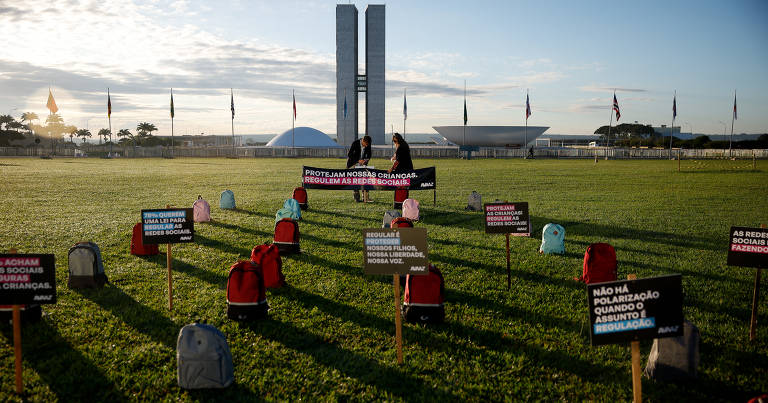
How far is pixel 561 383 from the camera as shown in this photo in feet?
15.5

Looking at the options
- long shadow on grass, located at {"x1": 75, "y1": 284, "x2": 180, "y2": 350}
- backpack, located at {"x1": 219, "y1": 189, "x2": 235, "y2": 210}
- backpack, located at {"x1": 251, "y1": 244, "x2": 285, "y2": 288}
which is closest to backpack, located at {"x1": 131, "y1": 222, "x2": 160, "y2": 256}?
long shadow on grass, located at {"x1": 75, "y1": 284, "x2": 180, "y2": 350}

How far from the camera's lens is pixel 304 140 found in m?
111

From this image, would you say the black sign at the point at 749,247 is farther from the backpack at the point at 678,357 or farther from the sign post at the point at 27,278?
the sign post at the point at 27,278

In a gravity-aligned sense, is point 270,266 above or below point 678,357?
above

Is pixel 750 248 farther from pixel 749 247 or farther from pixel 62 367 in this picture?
pixel 62 367

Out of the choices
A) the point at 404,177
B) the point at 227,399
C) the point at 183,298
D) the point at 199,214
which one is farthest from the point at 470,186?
the point at 227,399

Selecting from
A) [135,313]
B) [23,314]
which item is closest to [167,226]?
[135,313]

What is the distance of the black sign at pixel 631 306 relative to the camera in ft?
12.8

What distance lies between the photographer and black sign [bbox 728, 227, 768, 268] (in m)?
5.83

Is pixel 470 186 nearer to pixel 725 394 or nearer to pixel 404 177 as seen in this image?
pixel 404 177

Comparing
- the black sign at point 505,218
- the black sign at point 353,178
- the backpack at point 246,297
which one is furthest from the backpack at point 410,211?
the backpack at point 246,297

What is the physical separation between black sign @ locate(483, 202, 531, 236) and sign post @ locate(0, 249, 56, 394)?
5.72 meters

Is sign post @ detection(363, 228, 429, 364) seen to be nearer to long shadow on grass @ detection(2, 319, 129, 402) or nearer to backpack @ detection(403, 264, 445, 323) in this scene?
backpack @ detection(403, 264, 445, 323)

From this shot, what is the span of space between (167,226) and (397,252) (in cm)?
356
